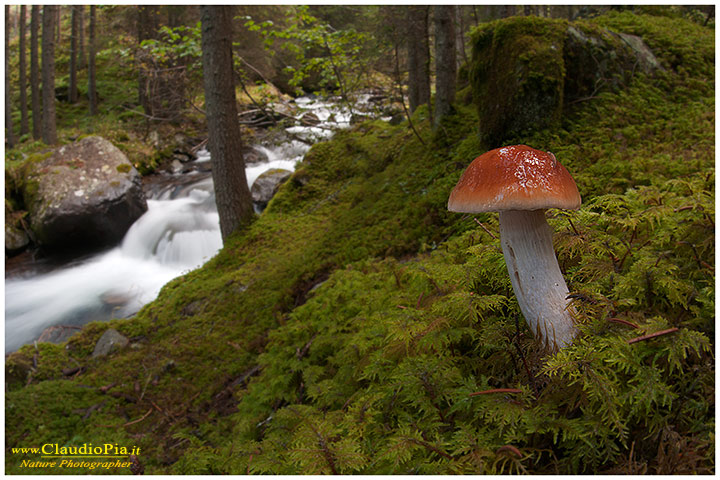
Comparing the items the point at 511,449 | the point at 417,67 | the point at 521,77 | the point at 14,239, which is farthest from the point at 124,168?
the point at 511,449

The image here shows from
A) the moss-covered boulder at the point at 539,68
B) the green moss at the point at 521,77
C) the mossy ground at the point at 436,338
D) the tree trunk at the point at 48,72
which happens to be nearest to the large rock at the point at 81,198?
the tree trunk at the point at 48,72

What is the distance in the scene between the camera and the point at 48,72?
14.8 meters

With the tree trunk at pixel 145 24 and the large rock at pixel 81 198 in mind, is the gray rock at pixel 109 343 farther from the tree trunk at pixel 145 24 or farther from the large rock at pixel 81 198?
the tree trunk at pixel 145 24

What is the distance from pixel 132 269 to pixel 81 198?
116 inches

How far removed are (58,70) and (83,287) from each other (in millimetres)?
23478

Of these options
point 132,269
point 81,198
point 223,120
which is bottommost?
point 132,269

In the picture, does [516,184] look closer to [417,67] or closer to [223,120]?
[223,120]

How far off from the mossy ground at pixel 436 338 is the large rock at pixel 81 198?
18.8 ft

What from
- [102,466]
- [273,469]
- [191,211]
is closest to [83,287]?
[191,211]

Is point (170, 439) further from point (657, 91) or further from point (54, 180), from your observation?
point (54, 180)

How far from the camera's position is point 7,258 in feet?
35.5

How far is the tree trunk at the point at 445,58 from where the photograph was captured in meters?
5.52

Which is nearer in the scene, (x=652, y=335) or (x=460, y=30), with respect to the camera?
(x=652, y=335)

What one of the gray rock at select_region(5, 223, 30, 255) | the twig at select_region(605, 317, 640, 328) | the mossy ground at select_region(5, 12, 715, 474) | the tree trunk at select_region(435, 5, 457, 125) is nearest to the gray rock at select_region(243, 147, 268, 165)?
the gray rock at select_region(5, 223, 30, 255)
